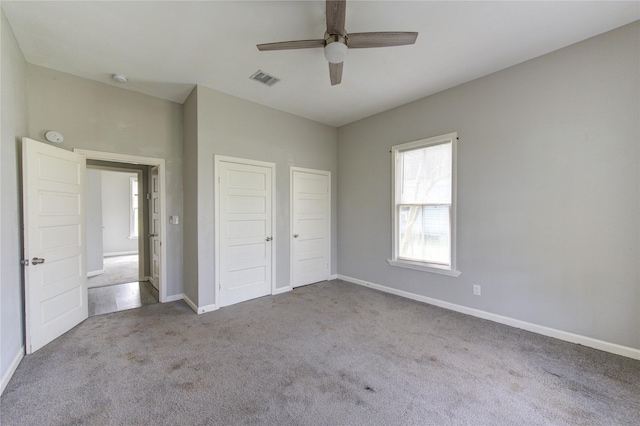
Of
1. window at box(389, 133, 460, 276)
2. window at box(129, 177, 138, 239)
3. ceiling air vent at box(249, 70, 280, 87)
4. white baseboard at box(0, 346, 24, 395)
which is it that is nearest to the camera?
white baseboard at box(0, 346, 24, 395)

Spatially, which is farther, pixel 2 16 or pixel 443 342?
pixel 443 342

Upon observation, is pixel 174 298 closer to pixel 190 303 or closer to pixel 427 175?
pixel 190 303

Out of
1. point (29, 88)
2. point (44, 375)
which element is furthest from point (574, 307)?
point (29, 88)

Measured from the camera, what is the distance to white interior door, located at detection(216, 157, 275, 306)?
12.4 feet

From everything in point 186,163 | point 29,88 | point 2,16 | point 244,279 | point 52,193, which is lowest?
point 244,279

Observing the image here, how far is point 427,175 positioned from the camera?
12.8 feet

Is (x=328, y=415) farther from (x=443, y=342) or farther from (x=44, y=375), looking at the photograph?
(x=44, y=375)

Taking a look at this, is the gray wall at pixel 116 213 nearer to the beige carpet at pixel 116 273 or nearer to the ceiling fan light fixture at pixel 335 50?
the beige carpet at pixel 116 273

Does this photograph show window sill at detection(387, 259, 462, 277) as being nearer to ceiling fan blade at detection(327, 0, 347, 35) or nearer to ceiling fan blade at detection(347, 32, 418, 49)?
ceiling fan blade at detection(347, 32, 418, 49)

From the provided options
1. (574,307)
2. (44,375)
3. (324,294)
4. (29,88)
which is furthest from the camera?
(324,294)

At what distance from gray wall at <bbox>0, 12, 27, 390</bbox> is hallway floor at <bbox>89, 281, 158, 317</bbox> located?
1255 millimetres

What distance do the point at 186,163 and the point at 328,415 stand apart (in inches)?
144

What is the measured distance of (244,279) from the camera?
3984mm

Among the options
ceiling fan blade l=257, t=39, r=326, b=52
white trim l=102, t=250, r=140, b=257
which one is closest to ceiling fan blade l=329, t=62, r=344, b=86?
ceiling fan blade l=257, t=39, r=326, b=52
